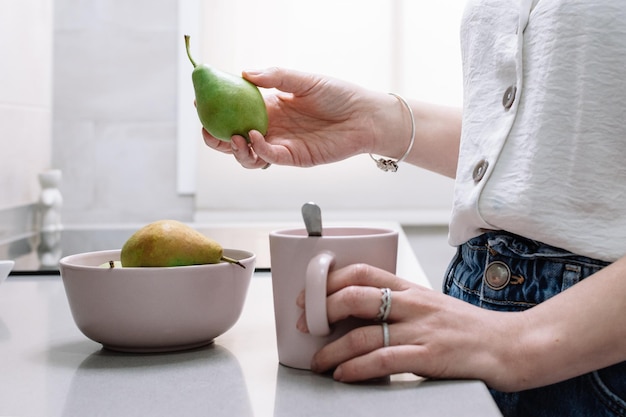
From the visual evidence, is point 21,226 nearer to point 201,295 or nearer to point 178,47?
point 178,47

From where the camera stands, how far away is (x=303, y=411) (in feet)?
1.72

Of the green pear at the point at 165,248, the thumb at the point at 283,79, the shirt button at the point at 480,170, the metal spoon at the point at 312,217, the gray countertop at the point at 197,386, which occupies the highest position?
the thumb at the point at 283,79

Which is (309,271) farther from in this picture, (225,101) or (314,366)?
(225,101)

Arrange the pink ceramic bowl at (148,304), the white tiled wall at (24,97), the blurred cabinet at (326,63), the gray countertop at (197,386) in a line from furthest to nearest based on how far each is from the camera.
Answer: the blurred cabinet at (326,63), the white tiled wall at (24,97), the pink ceramic bowl at (148,304), the gray countertop at (197,386)

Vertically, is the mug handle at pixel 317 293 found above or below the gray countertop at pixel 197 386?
above

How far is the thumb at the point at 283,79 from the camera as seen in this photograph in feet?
2.84

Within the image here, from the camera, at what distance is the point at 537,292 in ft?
2.44

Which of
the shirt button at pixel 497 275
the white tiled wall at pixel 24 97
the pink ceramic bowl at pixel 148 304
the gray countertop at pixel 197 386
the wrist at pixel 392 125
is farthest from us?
the white tiled wall at pixel 24 97

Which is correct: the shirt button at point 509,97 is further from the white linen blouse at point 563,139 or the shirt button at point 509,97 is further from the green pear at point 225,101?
the green pear at point 225,101

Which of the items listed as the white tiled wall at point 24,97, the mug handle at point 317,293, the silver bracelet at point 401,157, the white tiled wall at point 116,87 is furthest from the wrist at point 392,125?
the white tiled wall at point 116,87

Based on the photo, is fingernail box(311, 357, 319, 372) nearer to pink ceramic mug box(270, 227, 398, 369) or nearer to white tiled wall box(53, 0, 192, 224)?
pink ceramic mug box(270, 227, 398, 369)

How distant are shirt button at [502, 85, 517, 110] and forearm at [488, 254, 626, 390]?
227 mm

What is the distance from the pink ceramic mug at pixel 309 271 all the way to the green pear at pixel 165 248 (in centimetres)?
8

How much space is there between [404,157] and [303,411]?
620 millimetres
